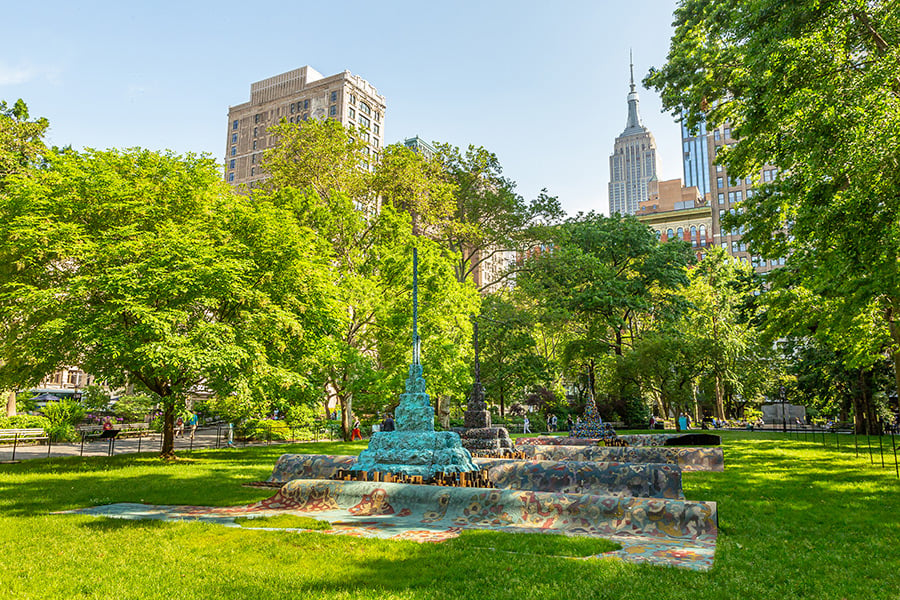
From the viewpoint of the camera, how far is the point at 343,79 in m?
90.2

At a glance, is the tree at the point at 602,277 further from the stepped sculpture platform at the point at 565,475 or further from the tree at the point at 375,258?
the stepped sculpture platform at the point at 565,475

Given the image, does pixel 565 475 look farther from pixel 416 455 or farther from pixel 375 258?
pixel 375 258

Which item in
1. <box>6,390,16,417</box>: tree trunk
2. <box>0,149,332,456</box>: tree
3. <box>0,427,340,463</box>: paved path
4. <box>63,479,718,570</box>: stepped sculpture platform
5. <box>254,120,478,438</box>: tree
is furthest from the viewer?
<box>6,390,16,417</box>: tree trunk

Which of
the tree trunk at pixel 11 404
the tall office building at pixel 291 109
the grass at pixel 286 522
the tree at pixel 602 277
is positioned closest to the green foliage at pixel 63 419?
the tree trunk at pixel 11 404

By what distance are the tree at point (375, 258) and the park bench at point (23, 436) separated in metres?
12.9

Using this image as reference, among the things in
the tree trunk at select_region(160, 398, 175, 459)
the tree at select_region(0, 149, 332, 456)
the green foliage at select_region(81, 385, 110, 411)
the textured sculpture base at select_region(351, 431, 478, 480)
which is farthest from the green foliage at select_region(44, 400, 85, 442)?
the textured sculpture base at select_region(351, 431, 478, 480)

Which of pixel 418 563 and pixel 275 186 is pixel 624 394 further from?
pixel 418 563

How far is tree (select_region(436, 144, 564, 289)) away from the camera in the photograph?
3872 centimetres

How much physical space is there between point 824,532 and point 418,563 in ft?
21.3

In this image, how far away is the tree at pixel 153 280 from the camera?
16.3m

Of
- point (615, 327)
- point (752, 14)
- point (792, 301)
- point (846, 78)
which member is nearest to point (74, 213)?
point (752, 14)

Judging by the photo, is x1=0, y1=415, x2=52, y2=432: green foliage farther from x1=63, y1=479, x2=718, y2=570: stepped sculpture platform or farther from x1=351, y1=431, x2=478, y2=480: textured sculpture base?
x1=351, y1=431, x2=478, y2=480: textured sculpture base

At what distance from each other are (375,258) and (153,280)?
16.3 m

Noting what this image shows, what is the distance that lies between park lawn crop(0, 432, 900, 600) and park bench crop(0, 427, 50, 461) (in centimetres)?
1480
